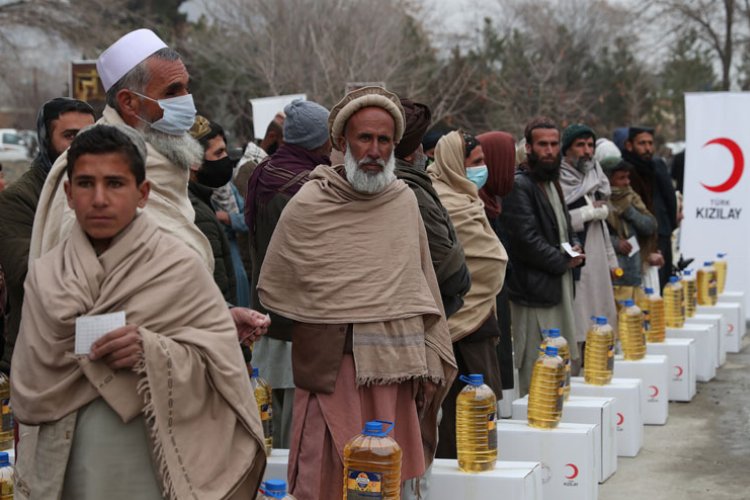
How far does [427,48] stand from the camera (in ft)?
108

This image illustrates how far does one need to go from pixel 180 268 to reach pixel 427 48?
3018 centimetres

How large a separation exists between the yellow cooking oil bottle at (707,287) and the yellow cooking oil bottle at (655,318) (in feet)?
8.76

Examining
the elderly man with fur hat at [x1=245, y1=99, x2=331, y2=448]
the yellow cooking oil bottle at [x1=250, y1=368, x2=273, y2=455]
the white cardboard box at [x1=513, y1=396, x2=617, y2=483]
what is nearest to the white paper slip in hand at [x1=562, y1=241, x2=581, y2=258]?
the white cardboard box at [x1=513, y1=396, x2=617, y2=483]

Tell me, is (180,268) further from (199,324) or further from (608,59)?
(608,59)

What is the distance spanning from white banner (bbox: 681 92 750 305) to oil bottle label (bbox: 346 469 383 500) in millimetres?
10266

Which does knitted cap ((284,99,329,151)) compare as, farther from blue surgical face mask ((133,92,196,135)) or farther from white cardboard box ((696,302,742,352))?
white cardboard box ((696,302,742,352))

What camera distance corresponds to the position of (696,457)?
8.03 m

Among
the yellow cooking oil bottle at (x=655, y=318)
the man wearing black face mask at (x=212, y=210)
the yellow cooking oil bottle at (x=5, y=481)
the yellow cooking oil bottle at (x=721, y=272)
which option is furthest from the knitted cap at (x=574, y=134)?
the yellow cooking oil bottle at (x=5, y=481)

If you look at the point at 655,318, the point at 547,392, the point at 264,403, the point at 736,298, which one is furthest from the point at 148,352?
the point at 736,298

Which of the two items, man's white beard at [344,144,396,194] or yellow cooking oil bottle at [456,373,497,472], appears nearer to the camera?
man's white beard at [344,144,396,194]

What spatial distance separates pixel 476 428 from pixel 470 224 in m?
1.30

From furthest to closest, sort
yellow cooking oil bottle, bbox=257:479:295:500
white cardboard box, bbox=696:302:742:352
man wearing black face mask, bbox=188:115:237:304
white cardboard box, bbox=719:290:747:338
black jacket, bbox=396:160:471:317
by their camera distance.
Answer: white cardboard box, bbox=719:290:747:338 < white cardboard box, bbox=696:302:742:352 < man wearing black face mask, bbox=188:115:237:304 < black jacket, bbox=396:160:471:317 < yellow cooking oil bottle, bbox=257:479:295:500

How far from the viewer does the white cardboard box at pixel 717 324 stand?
1124 centimetres

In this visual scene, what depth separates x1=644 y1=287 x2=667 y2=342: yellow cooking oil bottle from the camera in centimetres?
976
